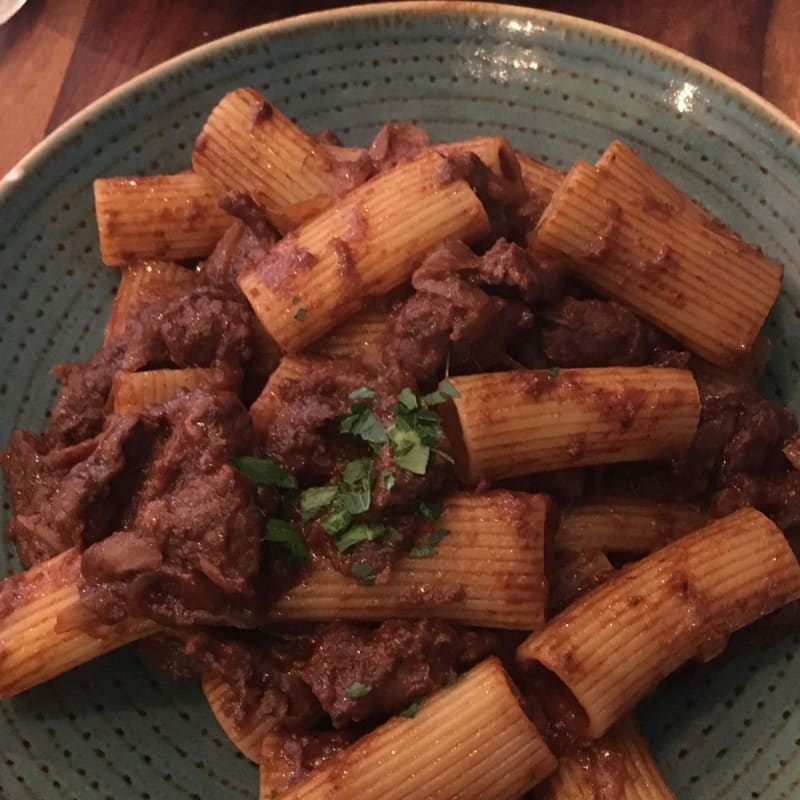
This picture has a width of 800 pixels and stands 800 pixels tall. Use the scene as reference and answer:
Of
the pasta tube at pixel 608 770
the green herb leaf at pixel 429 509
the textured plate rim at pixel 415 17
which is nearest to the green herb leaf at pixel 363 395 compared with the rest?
the green herb leaf at pixel 429 509

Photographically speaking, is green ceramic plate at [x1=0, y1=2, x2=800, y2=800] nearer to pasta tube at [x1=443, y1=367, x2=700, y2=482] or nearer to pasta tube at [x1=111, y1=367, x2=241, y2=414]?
pasta tube at [x1=111, y1=367, x2=241, y2=414]

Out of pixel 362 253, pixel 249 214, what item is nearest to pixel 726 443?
pixel 362 253

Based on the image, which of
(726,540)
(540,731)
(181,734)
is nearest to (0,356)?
(181,734)

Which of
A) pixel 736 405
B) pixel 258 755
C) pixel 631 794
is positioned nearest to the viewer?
pixel 631 794

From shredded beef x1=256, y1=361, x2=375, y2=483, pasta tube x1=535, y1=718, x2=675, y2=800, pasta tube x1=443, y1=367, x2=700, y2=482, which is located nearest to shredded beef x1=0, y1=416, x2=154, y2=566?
shredded beef x1=256, y1=361, x2=375, y2=483

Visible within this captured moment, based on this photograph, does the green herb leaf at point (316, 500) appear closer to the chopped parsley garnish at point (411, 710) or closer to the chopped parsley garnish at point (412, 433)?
the chopped parsley garnish at point (412, 433)

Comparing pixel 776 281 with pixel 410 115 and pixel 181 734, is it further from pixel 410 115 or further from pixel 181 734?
pixel 181 734
